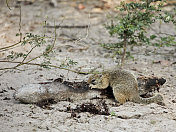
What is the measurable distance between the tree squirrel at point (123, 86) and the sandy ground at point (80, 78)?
0.35ft

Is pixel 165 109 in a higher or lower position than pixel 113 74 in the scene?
lower

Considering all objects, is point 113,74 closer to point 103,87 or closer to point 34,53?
point 103,87

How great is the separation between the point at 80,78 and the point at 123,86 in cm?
122

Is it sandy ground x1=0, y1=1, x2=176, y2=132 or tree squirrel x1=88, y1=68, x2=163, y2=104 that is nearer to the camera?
sandy ground x1=0, y1=1, x2=176, y2=132

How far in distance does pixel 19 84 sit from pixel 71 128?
181 centimetres

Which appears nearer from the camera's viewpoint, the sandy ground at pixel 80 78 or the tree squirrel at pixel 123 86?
the sandy ground at pixel 80 78

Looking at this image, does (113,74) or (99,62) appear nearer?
(113,74)

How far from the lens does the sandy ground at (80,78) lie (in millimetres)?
3746

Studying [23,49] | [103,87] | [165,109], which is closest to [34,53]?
[23,49]

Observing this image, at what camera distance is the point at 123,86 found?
4.49 metres

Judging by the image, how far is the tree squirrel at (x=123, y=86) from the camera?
176 inches

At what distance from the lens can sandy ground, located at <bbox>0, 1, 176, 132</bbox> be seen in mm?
3746

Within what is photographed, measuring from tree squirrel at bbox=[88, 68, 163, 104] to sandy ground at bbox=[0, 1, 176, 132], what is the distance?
106 mm

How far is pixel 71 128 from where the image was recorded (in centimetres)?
366
